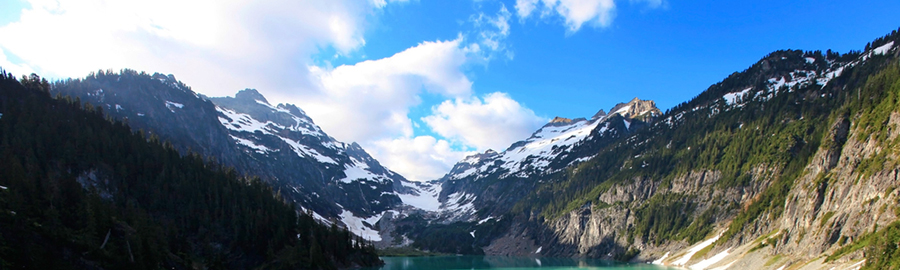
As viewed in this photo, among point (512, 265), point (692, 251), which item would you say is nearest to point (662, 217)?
point (692, 251)

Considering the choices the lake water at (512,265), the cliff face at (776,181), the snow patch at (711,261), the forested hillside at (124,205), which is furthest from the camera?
the lake water at (512,265)

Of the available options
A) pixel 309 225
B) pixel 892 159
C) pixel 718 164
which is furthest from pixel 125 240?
pixel 718 164

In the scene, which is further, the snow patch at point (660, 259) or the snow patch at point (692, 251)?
Answer: the snow patch at point (660, 259)

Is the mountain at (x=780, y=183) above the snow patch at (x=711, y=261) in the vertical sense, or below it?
above

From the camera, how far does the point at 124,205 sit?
102 m

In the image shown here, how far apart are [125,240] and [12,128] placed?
65.3m

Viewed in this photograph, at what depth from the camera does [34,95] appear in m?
122

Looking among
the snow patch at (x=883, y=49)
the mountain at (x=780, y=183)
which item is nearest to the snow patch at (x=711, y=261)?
the mountain at (x=780, y=183)

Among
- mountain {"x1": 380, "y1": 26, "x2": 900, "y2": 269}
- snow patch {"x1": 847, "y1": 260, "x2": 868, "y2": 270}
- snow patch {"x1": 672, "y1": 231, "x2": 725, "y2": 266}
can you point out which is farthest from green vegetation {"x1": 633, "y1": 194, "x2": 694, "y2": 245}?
snow patch {"x1": 847, "y1": 260, "x2": 868, "y2": 270}

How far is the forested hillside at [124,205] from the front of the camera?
61.0m

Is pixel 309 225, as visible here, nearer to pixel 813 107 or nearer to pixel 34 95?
pixel 34 95

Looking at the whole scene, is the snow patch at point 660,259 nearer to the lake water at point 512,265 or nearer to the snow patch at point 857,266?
the lake water at point 512,265

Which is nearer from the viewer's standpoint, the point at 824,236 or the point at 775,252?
the point at 824,236

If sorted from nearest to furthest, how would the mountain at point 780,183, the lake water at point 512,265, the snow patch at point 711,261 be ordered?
the mountain at point 780,183, the snow patch at point 711,261, the lake water at point 512,265
